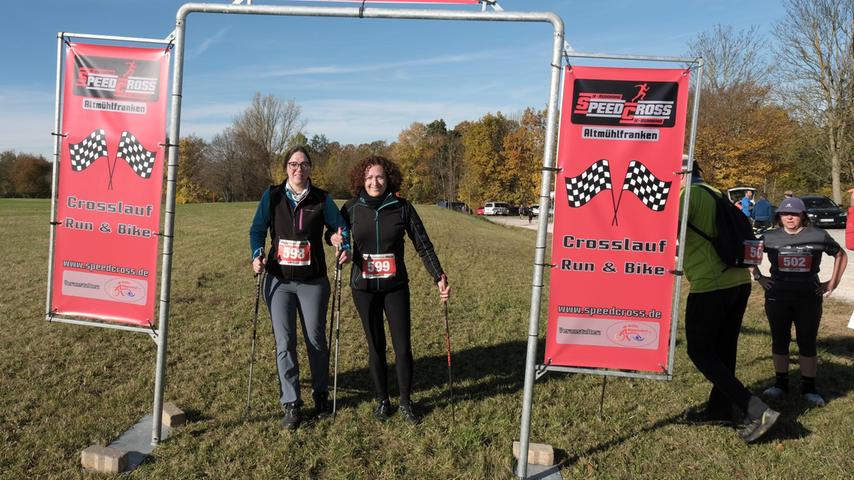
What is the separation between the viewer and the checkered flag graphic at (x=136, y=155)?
13.4 ft

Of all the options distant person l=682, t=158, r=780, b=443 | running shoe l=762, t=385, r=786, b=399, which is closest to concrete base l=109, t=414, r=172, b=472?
distant person l=682, t=158, r=780, b=443

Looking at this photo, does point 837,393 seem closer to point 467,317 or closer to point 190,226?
point 467,317

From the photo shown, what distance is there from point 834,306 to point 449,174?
56.3 meters

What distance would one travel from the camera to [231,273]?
39.7 feet

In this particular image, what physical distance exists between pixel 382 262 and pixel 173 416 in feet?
6.89

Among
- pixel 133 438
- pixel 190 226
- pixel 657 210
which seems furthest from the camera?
pixel 190 226

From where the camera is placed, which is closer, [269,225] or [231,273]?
[269,225]

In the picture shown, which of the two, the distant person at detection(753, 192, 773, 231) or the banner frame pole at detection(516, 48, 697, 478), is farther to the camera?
the distant person at detection(753, 192, 773, 231)

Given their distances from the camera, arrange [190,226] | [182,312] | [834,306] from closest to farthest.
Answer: [182,312]
[834,306]
[190,226]

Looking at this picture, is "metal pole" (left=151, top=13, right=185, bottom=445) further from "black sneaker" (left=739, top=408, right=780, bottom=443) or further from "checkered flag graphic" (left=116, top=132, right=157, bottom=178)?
"black sneaker" (left=739, top=408, right=780, bottom=443)

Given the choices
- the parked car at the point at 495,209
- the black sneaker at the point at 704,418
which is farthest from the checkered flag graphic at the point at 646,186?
the parked car at the point at 495,209

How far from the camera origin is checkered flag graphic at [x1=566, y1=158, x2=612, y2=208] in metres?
3.73

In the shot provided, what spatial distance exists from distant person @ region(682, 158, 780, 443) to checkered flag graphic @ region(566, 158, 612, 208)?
2.97 ft

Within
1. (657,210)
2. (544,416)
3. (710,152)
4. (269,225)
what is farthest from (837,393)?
(710,152)
